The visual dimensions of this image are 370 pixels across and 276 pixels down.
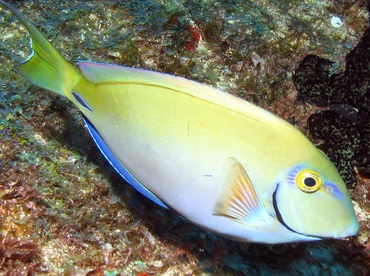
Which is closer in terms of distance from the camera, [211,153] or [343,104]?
[211,153]

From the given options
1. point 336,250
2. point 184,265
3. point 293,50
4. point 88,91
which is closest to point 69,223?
point 184,265

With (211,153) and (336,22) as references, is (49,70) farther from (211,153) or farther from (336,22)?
(336,22)

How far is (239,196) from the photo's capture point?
5.65 feet

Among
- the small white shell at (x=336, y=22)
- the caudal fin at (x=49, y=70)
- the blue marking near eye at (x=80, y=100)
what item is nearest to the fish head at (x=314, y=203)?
the blue marking near eye at (x=80, y=100)

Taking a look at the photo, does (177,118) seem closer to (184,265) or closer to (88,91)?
(88,91)

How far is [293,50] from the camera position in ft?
13.0

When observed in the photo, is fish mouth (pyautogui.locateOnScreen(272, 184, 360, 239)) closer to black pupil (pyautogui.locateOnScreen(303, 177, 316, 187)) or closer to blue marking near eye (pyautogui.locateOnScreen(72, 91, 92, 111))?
black pupil (pyautogui.locateOnScreen(303, 177, 316, 187))

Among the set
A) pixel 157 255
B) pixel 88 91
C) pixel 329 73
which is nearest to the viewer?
pixel 88 91

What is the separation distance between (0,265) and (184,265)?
130 cm

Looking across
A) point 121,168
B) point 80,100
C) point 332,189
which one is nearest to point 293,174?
point 332,189

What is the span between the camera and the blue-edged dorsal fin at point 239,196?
171cm

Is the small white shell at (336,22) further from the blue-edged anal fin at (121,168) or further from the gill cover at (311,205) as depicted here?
the blue-edged anal fin at (121,168)

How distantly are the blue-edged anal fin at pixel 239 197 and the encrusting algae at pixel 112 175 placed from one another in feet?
4.17

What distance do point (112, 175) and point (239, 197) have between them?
4.82ft
